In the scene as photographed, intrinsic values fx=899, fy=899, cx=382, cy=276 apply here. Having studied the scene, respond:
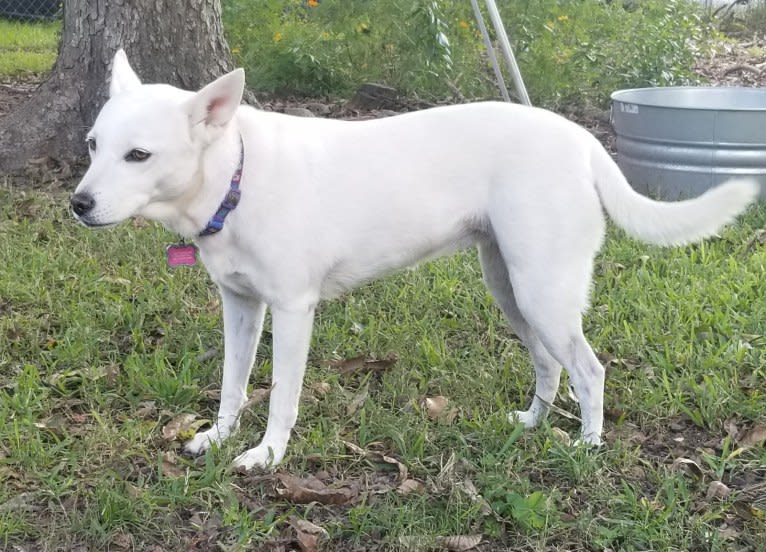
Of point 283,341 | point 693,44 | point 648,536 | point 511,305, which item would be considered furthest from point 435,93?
point 648,536

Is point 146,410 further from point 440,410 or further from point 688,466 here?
point 688,466

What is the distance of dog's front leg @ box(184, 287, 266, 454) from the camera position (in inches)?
123

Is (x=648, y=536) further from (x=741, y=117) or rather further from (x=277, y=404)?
(x=741, y=117)

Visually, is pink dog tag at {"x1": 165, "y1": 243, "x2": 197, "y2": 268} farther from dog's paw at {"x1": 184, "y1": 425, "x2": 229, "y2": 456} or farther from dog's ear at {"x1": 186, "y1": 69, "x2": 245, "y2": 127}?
dog's paw at {"x1": 184, "y1": 425, "x2": 229, "y2": 456}

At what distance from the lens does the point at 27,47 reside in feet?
34.1

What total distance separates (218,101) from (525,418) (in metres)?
1.56

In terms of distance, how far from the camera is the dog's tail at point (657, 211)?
296cm

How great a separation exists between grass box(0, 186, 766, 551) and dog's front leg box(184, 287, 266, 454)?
0.32 feet

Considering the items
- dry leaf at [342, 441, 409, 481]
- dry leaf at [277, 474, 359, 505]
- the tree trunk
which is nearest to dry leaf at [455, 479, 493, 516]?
dry leaf at [342, 441, 409, 481]

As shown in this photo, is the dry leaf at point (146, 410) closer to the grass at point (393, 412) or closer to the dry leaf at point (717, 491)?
the grass at point (393, 412)

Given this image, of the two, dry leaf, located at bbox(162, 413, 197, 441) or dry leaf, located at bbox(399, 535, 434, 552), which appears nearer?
dry leaf, located at bbox(399, 535, 434, 552)

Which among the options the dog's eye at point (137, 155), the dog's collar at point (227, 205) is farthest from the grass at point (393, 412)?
the dog's eye at point (137, 155)

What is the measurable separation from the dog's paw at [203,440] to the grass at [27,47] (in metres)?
6.70

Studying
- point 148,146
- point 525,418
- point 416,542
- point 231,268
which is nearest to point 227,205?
point 231,268
